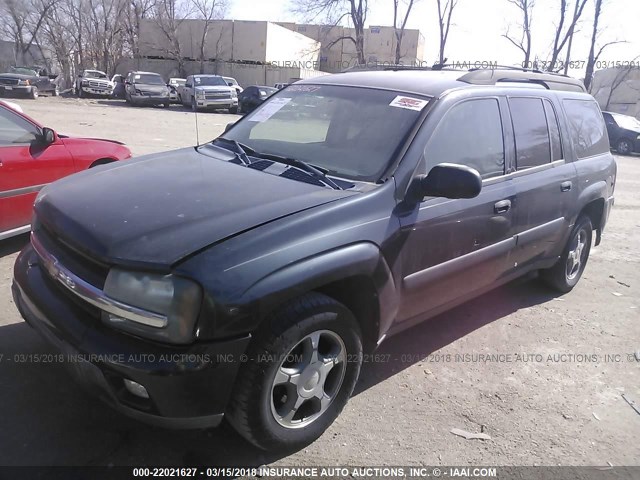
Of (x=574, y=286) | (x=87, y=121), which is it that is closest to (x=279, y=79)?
(x=87, y=121)

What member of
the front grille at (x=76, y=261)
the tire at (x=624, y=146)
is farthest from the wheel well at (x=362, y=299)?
the tire at (x=624, y=146)

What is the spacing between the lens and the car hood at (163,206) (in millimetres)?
2244

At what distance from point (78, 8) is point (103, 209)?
53.1m

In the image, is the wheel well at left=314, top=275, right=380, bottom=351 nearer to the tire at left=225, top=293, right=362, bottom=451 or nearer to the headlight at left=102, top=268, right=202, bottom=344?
the tire at left=225, top=293, right=362, bottom=451

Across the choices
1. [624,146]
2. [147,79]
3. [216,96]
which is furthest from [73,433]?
[147,79]

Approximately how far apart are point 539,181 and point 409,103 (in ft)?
4.43

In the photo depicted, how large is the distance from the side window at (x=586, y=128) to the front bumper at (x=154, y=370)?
372 cm

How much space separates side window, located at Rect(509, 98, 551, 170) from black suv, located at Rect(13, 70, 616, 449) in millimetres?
18

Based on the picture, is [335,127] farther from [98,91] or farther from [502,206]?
[98,91]

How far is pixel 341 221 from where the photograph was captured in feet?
8.36

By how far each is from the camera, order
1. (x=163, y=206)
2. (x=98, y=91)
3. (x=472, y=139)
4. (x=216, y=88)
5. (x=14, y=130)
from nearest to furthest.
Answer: (x=163, y=206) < (x=472, y=139) < (x=14, y=130) < (x=216, y=88) < (x=98, y=91)

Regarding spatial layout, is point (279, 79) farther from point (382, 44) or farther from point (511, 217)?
point (511, 217)

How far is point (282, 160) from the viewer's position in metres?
3.26

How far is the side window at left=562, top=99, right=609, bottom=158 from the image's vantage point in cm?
450
